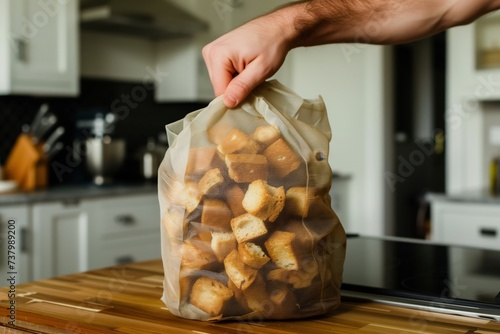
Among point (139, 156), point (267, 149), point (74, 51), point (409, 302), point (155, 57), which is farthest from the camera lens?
point (155, 57)

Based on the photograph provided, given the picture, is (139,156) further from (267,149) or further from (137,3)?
(267,149)

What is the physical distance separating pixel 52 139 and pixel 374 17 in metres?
2.70

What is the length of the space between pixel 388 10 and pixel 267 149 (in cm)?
30

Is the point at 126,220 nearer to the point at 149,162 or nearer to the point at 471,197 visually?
the point at 149,162

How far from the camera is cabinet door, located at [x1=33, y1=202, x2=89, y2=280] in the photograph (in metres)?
2.87

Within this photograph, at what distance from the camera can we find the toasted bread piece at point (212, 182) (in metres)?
0.83

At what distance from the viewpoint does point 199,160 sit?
0.84 m

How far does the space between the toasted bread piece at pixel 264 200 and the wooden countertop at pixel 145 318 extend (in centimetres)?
14

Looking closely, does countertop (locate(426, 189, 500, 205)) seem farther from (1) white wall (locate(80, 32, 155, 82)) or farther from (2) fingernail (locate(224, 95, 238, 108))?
(2) fingernail (locate(224, 95, 238, 108))

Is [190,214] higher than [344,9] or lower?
lower

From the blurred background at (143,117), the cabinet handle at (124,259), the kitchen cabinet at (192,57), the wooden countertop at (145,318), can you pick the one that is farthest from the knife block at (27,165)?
the wooden countertop at (145,318)

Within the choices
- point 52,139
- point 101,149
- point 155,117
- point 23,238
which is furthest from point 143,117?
point 23,238

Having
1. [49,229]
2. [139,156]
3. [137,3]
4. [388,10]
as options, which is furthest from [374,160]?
[388,10]

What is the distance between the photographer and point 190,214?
0.85 meters
